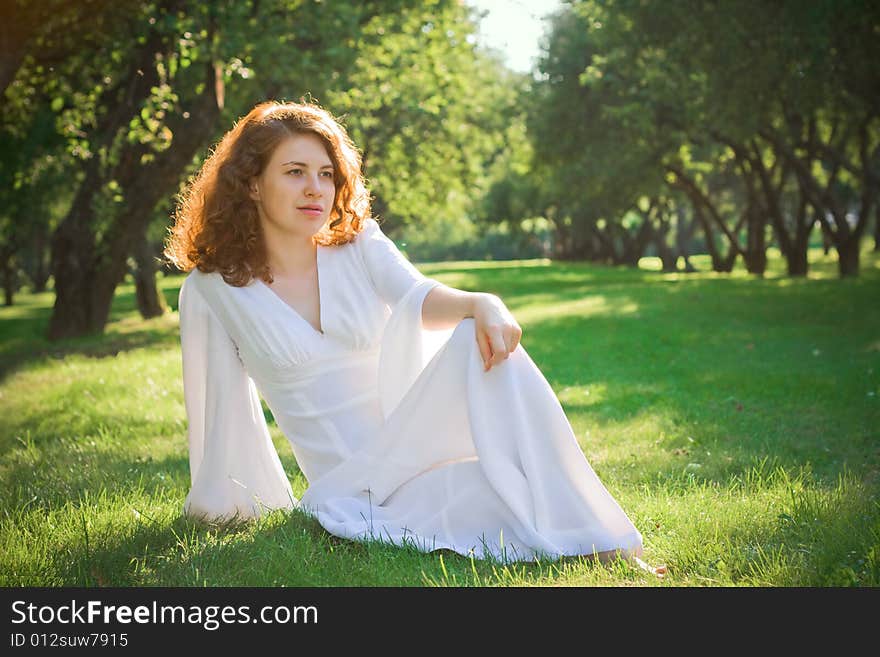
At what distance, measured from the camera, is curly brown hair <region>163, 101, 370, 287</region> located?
412cm

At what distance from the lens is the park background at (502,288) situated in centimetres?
397

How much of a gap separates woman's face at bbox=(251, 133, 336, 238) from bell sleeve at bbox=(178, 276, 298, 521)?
588mm

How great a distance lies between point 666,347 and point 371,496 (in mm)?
9465

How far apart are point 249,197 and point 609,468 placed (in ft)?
9.71

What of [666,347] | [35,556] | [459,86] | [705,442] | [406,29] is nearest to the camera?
[35,556]

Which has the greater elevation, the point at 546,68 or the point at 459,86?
the point at 546,68

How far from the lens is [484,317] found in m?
3.63

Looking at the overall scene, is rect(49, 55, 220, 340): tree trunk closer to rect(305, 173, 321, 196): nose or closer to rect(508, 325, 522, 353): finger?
rect(305, 173, 321, 196): nose

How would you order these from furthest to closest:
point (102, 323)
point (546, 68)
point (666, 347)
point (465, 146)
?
point (546, 68), point (465, 146), point (102, 323), point (666, 347)

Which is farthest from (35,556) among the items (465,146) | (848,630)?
(465,146)

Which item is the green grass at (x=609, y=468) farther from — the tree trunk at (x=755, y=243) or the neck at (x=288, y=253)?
the tree trunk at (x=755, y=243)

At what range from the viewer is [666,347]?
12805 millimetres

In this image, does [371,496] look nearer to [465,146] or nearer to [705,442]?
[705,442]

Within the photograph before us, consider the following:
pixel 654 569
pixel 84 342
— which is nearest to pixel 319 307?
pixel 654 569
